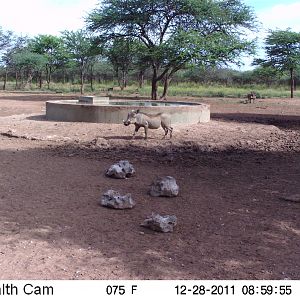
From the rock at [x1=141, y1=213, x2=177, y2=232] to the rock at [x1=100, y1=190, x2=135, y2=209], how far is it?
2.42 ft

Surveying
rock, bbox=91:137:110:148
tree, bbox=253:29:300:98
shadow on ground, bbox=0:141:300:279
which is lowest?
shadow on ground, bbox=0:141:300:279

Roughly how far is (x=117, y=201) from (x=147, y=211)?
39cm

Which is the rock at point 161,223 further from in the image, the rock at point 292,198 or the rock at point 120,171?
the rock at point 120,171

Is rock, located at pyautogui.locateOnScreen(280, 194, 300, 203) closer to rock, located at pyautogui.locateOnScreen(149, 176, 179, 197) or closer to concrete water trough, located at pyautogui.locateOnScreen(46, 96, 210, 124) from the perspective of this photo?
rock, located at pyautogui.locateOnScreen(149, 176, 179, 197)

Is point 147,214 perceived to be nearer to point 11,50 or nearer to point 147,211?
point 147,211

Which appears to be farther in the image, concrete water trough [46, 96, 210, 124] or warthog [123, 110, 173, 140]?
concrete water trough [46, 96, 210, 124]

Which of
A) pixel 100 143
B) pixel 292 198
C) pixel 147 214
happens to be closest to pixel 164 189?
pixel 147 214

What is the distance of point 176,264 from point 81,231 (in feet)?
4.06

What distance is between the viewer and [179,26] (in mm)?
29703

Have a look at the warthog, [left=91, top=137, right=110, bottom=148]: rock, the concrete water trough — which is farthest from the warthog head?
the concrete water trough

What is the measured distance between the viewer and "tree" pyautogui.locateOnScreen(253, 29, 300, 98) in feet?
125

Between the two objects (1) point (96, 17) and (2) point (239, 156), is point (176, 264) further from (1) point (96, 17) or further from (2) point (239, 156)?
(1) point (96, 17)

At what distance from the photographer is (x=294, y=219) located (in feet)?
17.5

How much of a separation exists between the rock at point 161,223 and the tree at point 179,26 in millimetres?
22467
